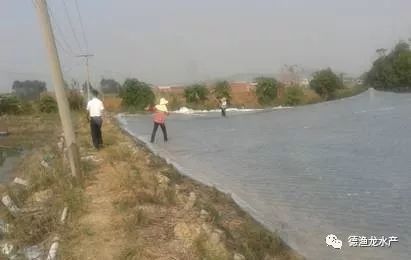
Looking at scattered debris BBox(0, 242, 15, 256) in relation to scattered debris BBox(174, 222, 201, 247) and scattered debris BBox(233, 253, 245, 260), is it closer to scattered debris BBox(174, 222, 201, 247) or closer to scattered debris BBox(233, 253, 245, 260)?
scattered debris BBox(174, 222, 201, 247)

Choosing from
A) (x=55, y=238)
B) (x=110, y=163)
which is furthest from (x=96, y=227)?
(x=110, y=163)

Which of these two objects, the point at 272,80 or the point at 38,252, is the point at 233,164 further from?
the point at 272,80

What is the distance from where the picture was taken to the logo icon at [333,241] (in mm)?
5407

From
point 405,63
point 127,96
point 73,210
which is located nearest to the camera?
point 73,210

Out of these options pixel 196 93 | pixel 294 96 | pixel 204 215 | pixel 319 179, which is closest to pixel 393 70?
pixel 294 96

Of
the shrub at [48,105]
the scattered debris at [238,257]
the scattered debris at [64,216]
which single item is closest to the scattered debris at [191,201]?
the scattered debris at [64,216]

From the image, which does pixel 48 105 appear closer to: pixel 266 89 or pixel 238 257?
pixel 266 89

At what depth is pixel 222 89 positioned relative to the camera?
1992 inches

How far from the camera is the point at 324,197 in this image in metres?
7.25

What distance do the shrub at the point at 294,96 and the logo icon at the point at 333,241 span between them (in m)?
42.9

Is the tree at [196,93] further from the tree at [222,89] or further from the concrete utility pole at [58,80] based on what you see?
the concrete utility pole at [58,80]

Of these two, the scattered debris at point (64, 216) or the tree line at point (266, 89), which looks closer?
the scattered debris at point (64, 216)

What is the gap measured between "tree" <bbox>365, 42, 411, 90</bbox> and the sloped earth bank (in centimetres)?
3922

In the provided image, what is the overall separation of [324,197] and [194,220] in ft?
6.73
